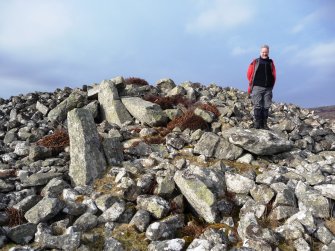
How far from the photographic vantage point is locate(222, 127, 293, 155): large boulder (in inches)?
593

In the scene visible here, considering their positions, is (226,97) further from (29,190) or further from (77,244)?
(77,244)

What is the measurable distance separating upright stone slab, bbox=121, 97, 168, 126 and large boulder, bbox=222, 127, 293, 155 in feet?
14.8

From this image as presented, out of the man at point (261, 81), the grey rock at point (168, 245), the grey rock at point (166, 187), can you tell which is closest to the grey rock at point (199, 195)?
the grey rock at point (166, 187)

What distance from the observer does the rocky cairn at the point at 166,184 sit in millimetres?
10445

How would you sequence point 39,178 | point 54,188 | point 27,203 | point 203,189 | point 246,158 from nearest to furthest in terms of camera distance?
point 203,189, point 27,203, point 54,188, point 39,178, point 246,158

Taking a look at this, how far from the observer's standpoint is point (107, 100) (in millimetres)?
21516

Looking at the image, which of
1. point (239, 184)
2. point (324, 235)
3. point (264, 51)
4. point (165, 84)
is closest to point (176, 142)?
point (239, 184)

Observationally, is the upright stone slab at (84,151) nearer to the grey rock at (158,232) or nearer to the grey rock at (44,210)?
the grey rock at (44,210)

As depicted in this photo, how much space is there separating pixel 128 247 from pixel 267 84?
1007 centimetres

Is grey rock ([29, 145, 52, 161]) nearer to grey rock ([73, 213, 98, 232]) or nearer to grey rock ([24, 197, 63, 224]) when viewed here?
grey rock ([24, 197, 63, 224])

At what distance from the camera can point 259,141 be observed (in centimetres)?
1509

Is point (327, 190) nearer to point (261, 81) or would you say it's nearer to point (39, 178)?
point (261, 81)

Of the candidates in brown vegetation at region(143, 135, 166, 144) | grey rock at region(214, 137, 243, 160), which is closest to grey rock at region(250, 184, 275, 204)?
grey rock at region(214, 137, 243, 160)

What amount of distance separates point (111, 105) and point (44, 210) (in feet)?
33.4
